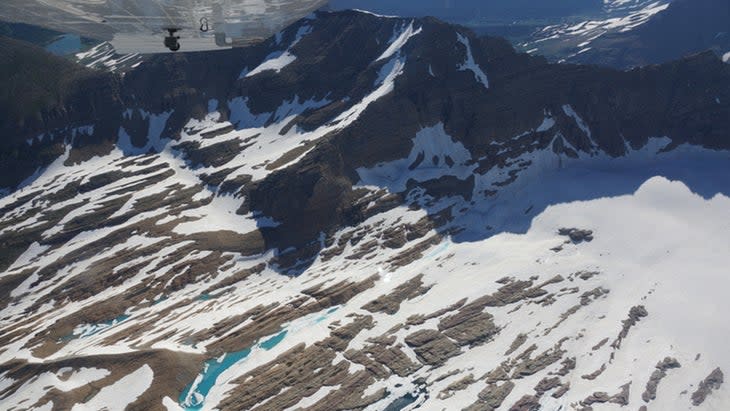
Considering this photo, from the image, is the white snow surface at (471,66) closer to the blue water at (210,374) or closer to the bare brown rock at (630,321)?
the bare brown rock at (630,321)

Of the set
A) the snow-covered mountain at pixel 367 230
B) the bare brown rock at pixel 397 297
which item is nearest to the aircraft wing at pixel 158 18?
the snow-covered mountain at pixel 367 230

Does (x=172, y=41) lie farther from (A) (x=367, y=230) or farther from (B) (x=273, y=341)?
(A) (x=367, y=230)

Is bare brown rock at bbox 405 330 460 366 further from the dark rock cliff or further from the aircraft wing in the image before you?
the aircraft wing

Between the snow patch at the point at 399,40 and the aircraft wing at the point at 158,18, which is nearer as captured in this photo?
the aircraft wing at the point at 158,18

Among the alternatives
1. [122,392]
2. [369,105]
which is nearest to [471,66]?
[369,105]

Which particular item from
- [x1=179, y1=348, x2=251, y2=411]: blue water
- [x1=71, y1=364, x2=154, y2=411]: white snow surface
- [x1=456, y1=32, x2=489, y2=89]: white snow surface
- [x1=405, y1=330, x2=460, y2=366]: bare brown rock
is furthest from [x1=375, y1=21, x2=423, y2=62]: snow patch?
[x1=71, y1=364, x2=154, y2=411]: white snow surface

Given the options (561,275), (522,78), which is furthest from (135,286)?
(522,78)
